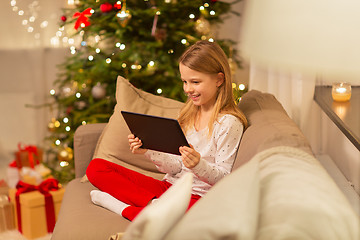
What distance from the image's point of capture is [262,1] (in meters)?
2.82

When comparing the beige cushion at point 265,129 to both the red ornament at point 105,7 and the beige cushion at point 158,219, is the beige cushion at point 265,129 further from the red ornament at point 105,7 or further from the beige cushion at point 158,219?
the red ornament at point 105,7

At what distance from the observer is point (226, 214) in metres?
0.97

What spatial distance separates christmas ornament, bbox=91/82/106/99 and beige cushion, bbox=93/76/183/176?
2.09 feet

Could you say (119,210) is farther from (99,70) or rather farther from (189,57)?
(99,70)

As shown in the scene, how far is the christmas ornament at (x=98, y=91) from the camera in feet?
9.71

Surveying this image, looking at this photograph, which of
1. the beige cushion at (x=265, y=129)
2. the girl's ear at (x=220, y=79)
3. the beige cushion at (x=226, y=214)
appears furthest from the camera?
the girl's ear at (x=220, y=79)

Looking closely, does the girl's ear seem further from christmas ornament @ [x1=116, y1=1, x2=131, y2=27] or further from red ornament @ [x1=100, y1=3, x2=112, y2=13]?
red ornament @ [x1=100, y1=3, x2=112, y2=13]

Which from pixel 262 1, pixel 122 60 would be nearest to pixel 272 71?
pixel 262 1

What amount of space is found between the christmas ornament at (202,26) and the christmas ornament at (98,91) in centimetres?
71

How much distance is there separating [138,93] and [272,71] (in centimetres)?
76

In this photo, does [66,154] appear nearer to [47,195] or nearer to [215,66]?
[47,195]

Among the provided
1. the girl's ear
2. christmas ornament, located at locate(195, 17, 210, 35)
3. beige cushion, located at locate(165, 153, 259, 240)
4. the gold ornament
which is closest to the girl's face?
the girl's ear

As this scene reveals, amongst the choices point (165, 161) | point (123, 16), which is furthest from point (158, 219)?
point (123, 16)

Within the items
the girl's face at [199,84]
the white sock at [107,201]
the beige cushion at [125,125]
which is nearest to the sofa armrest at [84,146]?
the beige cushion at [125,125]
